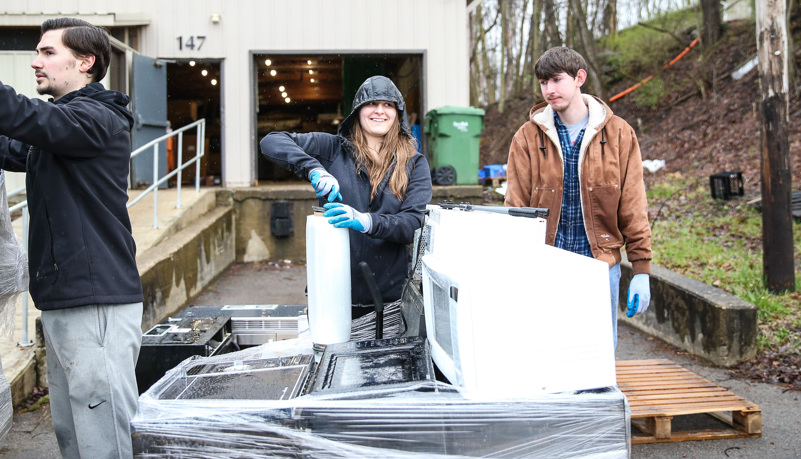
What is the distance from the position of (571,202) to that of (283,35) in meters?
7.57

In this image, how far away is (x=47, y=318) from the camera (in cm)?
210

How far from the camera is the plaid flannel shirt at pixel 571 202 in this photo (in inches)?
114

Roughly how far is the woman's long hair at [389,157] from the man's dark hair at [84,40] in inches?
40.2

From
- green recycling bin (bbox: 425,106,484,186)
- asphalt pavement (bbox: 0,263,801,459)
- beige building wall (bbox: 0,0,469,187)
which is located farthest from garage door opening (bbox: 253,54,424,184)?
asphalt pavement (bbox: 0,263,801,459)

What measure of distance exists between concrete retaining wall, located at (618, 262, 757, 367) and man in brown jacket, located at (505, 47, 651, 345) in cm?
201

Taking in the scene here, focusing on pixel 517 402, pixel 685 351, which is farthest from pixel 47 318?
pixel 685 351

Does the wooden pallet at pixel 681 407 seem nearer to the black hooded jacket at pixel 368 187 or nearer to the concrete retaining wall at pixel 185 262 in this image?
the black hooded jacket at pixel 368 187

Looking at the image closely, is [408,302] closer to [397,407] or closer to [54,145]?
[397,407]

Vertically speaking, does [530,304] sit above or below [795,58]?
below

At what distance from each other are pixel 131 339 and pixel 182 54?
26.9 feet

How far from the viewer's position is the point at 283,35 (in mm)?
9461

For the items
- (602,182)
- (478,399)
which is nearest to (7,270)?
(478,399)

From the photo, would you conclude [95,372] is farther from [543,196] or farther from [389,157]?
[543,196]

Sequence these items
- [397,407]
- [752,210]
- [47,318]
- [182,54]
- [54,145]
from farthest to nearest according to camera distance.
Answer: [182,54] < [752,210] < [47,318] < [54,145] < [397,407]
